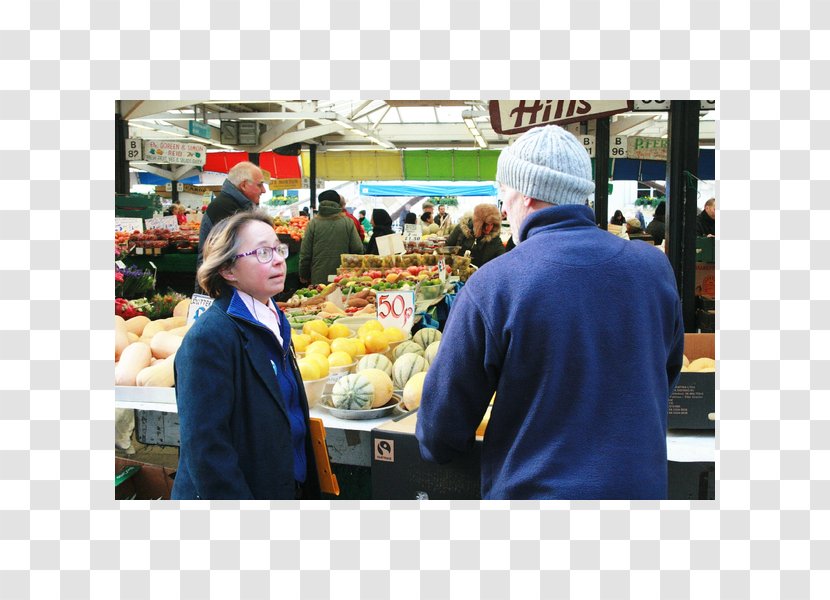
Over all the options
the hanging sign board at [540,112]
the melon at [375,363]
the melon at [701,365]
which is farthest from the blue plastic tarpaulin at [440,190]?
the melon at [701,365]

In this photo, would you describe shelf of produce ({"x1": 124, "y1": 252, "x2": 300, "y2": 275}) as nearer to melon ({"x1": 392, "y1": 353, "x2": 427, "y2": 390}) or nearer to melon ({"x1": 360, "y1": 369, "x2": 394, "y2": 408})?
melon ({"x1": 392, "y1": 353, "x2": 427, "y2": 390})

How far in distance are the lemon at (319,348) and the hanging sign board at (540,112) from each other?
191cm

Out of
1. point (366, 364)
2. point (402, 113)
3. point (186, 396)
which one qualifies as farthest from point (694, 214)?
point (402, 113)

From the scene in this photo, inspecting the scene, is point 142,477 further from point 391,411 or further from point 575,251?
point 575,251

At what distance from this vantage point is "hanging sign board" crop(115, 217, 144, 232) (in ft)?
28.4

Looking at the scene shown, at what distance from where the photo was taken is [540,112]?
14.4 ft

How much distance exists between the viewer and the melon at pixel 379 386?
2670mm

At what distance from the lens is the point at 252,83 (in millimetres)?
1952

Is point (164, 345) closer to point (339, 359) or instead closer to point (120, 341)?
point (120, 341)

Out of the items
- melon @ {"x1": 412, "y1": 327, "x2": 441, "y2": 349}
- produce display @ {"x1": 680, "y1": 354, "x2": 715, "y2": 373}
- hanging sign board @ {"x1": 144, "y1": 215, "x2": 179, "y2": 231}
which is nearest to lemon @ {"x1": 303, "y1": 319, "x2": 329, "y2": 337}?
melon @ {"x1": 412, "y1": 327, "x2": 441, "y2": 349}

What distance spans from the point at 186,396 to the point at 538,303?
100 cm

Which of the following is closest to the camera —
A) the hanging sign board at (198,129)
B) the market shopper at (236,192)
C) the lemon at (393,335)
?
the lemon at (393,335)

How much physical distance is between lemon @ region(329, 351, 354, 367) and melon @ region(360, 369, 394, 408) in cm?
26

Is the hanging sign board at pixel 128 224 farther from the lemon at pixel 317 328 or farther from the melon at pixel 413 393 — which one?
the melon at pixel 413 393
